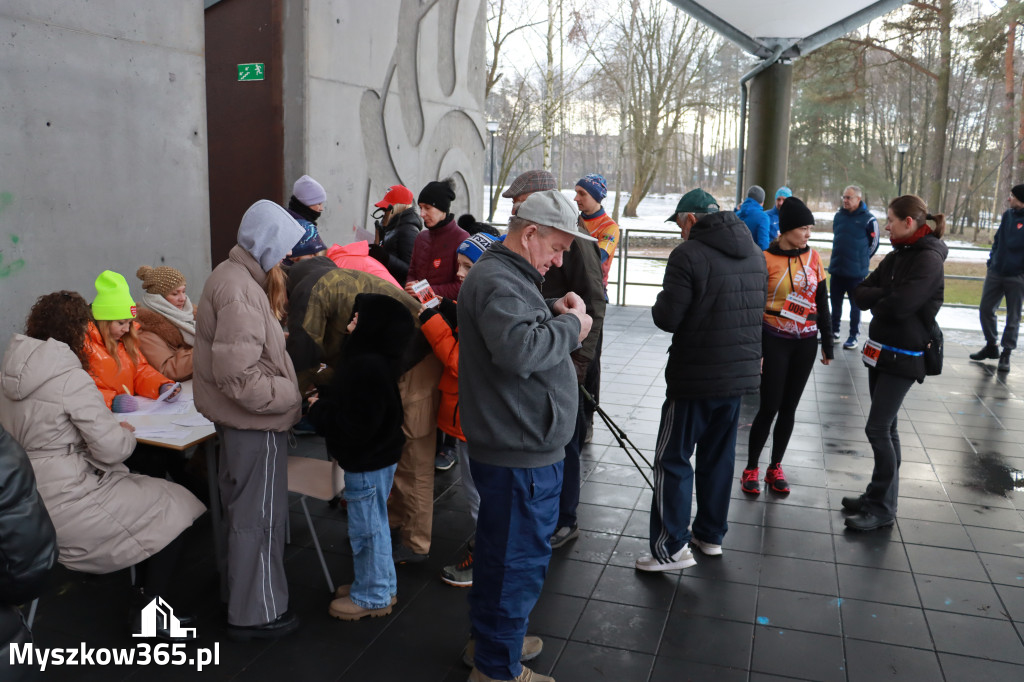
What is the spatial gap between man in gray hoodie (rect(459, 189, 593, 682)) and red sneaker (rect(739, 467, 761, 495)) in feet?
7.76

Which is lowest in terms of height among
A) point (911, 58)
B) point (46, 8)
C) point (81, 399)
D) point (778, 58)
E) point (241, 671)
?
point (241, 671)

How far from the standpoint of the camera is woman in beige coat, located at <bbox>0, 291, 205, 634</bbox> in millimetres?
2762

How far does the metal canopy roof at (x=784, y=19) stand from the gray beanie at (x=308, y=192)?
5.12 meters

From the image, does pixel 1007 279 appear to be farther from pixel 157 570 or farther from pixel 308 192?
pixel 157 570

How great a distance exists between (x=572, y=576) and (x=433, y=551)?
27.8 inches

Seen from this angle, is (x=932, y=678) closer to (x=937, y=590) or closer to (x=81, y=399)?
(x=937, y=590)

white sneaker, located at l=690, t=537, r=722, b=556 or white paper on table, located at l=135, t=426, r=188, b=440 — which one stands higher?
white paper on table, located at l=135, t=426, r=188, b=440

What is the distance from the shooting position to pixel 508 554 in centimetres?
263

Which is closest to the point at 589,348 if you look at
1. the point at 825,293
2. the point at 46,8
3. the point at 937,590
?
the point at 825,293

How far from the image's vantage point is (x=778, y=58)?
952 centimetres

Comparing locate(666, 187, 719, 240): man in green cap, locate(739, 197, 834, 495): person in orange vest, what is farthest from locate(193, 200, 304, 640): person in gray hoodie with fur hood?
locate(739, 197, 834, 495): person in orange vest

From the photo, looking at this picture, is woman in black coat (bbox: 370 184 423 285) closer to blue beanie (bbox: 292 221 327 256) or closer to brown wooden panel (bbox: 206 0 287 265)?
brown wooden panel (bbox: 206 0 287 265)
